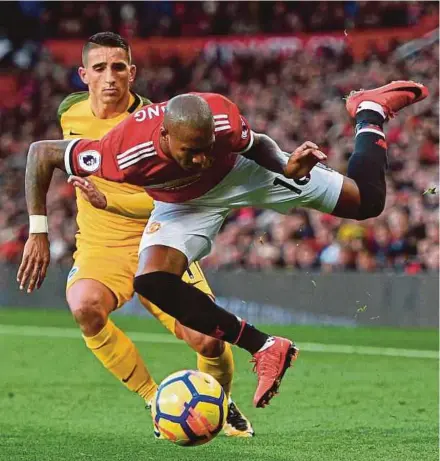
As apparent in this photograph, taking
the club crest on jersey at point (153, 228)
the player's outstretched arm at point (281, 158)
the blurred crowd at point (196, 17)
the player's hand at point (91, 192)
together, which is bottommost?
the club crest on jersey at point (153, 228)

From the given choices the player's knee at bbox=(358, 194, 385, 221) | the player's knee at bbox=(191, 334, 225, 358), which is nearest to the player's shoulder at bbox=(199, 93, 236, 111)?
the player's knee at bbox=(358, 194, 385, 221)

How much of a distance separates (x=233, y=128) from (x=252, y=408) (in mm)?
3312

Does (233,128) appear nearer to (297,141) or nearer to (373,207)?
(373,207)

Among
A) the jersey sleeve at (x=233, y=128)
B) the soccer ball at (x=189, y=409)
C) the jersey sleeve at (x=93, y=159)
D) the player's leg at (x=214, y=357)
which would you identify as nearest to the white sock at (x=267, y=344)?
the soccer ball at (x=189, y=409)

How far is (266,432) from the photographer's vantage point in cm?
775

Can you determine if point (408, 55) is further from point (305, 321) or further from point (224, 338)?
point (224, 338)

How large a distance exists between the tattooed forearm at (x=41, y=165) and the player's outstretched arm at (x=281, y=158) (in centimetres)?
112

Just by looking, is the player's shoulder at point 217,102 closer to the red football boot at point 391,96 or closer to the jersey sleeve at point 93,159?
the jersey sleeve at point 93,159

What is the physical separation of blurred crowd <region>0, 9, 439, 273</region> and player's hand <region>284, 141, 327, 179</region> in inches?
236

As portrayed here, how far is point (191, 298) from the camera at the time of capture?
662 centimetres

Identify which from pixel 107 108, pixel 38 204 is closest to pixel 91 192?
pixel 38 204

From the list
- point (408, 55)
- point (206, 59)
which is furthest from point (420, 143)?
point (206, 59)

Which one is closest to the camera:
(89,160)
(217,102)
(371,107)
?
(217,102)

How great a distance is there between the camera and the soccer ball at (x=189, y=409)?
6320 mm
